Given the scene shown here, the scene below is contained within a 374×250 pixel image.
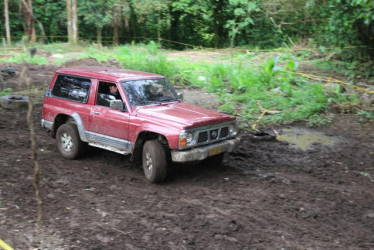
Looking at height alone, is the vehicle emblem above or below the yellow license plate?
above

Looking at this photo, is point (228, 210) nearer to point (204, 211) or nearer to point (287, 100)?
point (204, 211)

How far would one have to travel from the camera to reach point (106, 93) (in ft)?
23.8

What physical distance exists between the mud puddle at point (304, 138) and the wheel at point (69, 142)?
179 inches

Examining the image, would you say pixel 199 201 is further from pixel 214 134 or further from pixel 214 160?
pixel 214 160

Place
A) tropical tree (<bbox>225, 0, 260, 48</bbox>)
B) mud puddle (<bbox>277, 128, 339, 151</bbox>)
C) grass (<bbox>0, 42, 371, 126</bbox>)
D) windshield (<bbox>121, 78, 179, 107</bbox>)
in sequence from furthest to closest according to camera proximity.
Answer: tropical tree (<bbox>225, 0, 260, 48</bbox>)
grass (<bbox>0, 42, 371, 126</bbox>)
mud puddle (<bbox>277, 128, 339, 151</bbox>)
windshield (<bbox>121, 78, 179, 107</bbox>)

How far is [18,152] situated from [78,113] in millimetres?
1597

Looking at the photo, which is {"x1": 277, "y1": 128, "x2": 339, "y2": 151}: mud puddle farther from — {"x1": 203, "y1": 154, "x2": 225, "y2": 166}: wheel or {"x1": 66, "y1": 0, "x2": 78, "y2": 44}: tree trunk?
{"x1": 66, "y1": 0, "x2": 78, "y2": 44}: tree trunk

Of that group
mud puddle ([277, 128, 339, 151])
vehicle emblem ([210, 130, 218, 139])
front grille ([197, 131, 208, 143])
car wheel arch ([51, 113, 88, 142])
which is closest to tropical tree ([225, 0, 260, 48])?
mud puddle ([277, 128, 339, 151])

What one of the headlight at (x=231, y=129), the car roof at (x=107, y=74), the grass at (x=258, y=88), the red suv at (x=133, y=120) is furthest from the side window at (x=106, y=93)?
the grass at (x=258, y=88)

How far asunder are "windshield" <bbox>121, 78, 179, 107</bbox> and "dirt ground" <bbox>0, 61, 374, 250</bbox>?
4.17ft

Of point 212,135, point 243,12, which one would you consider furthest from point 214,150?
point 243,12

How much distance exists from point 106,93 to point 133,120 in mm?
931

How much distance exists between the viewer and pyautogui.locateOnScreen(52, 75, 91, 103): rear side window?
24.7 ft

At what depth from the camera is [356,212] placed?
5.66 m
